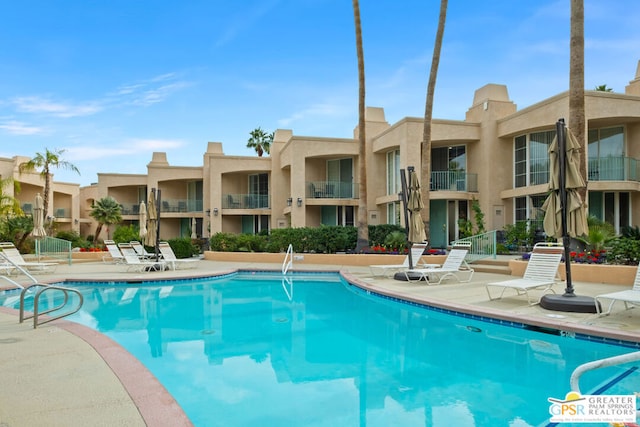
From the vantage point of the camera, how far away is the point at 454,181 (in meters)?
21.1

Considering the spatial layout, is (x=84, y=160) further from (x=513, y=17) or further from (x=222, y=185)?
(x=513, y=17)

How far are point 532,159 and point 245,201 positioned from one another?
57.8ft

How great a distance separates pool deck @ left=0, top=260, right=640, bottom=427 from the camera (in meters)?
3.60

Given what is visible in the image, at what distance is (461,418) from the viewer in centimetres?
439

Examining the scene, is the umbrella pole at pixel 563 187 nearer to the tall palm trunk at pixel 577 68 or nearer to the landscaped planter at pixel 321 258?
the tall palm trunk at pixel 577 68

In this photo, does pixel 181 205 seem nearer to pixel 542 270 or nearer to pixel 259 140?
pixel 259 140

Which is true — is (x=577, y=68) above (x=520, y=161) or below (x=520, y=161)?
above

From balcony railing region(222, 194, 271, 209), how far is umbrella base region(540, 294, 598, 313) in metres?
22.3

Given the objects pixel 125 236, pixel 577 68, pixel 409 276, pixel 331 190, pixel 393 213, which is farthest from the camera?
pixel 125 236

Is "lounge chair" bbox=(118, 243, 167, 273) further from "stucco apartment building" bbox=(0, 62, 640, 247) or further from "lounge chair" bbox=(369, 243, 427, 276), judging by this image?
"stucco apartment building" bbox=(0, 62, 640, 247)

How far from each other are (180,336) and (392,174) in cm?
1677

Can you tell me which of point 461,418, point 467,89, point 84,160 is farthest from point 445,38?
point 84,160

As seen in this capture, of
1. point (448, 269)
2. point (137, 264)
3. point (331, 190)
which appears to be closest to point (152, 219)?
point (137, 264)

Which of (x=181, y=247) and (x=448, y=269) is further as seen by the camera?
(x=181, y=247)
